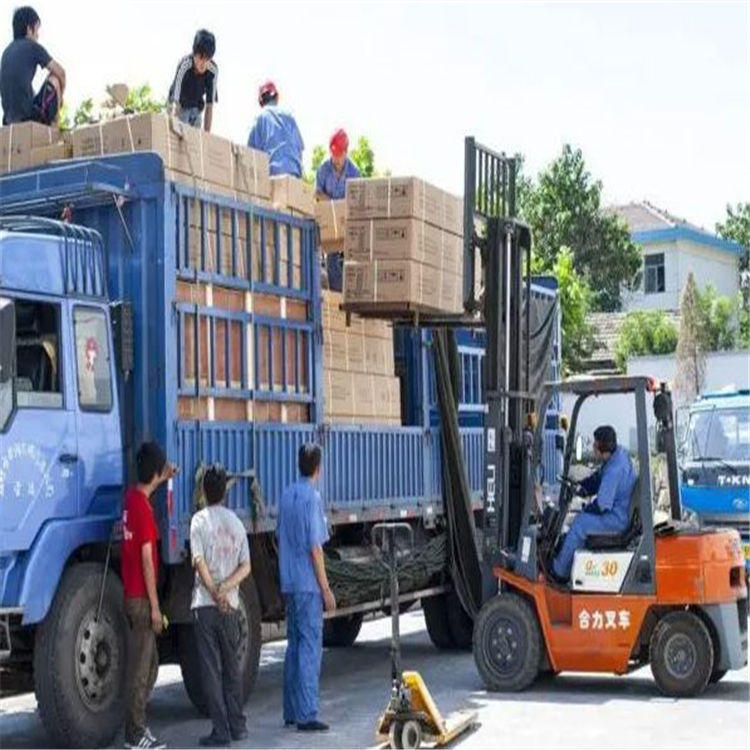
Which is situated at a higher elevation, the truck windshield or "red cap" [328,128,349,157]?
Result: "red cap" [328,128,349,157]

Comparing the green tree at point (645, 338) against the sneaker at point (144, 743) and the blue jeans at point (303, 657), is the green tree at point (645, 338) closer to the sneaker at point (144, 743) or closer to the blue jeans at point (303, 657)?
the blue jeans at point (303, 657)

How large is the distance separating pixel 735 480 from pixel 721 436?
740 millimetres

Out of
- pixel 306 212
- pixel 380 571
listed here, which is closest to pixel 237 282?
pixel 306 212

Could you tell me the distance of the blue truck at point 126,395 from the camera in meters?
7.97

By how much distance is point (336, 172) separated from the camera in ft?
38.5

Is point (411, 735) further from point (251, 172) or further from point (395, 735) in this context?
point (251, 172)

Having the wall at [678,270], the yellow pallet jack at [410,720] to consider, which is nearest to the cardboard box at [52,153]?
the yellow pallet jack at [410,720]

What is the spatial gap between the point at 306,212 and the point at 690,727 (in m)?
4.50

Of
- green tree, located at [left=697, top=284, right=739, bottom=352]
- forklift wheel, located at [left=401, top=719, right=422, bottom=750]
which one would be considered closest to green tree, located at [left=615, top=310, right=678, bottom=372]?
green tree, located at [left=697, top=284, right=739, bottom=352]

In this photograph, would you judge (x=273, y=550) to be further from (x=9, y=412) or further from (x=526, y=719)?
(x=9, y=412)

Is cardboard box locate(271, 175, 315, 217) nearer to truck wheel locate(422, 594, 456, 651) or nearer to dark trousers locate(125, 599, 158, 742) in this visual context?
dark trousers locate(125, 599, 158, 742)

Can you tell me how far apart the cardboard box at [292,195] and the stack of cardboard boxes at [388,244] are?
0.40 meters

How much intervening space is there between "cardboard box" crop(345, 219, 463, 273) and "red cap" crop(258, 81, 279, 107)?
1472mm

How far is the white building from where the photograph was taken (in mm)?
48281
